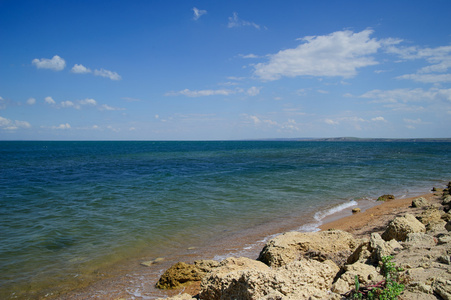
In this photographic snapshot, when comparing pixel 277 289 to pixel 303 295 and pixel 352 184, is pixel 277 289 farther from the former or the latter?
pixel 352 184

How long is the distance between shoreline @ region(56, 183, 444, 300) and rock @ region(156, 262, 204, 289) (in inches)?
6.5

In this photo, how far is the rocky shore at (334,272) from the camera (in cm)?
356

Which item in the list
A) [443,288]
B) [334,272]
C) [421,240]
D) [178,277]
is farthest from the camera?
[178,277]

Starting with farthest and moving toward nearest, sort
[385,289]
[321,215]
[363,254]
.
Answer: [321,215]
[363,254]
[385,289]

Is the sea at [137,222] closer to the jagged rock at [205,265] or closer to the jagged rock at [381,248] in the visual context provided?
the jagged rock at [205,265]

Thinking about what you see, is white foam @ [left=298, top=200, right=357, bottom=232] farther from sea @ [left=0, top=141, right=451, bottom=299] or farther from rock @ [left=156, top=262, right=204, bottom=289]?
rock @ [left=156, top=262, right=204, bottom=289]

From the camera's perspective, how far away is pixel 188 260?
8523mm

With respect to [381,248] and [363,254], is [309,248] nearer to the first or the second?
[363,254]

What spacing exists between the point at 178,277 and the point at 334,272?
3.99 m

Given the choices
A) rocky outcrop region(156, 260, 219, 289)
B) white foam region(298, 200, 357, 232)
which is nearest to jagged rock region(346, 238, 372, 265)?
rocky outcrop region(156, 260, 219, 289)

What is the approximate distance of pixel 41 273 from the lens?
311 inches

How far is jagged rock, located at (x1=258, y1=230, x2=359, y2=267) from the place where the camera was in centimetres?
629

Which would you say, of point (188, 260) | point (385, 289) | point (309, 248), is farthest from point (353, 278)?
point (188, 260)

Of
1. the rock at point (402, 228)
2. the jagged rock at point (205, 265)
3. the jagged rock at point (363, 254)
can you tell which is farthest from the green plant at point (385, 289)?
the jagged rock at point (205, 265)
